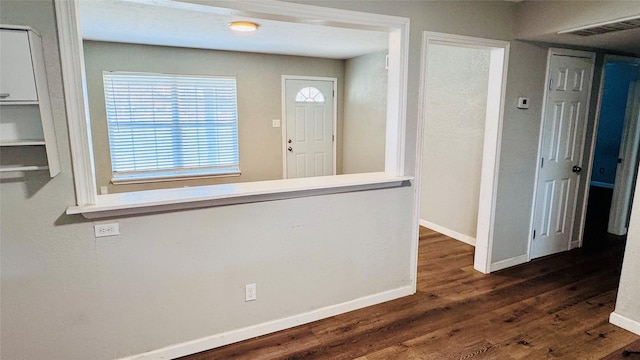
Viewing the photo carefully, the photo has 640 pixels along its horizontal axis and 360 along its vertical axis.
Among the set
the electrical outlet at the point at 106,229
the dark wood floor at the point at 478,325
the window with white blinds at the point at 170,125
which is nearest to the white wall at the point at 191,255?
the electrical outlet at the point at 106,229

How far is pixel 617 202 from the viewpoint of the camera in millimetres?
4336

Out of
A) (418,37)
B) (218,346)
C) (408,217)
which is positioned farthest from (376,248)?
(418,37)

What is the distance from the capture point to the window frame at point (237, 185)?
1.74 metres

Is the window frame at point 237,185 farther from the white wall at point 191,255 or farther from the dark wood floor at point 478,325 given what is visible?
the dark wood floor at point 478,325

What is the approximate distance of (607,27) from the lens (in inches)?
102

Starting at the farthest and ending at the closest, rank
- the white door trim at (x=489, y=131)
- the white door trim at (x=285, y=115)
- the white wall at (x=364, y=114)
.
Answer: the white door trim at (x=285, y=115)
the white wall at (x=364, y=114)
the white door trim at (x=489, y=131)

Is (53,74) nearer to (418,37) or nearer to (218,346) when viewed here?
(218,346)

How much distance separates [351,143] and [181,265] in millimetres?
4241

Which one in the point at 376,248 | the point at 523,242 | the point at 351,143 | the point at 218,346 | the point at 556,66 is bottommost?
the point at 218,346

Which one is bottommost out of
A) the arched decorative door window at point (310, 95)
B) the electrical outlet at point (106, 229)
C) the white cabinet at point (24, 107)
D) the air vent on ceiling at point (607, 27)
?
the electrical outlet at point (106, 229)

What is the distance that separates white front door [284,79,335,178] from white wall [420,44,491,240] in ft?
6.52

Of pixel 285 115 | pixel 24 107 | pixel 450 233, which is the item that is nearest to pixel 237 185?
pixel 24 107

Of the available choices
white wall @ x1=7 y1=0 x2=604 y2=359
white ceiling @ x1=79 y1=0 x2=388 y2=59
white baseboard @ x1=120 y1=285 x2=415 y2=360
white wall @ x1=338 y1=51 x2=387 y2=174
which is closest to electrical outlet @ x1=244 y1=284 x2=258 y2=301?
white wall @ x1=7 y1=0 x2=604 y2=359

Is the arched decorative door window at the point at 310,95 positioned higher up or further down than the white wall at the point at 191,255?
higher up
